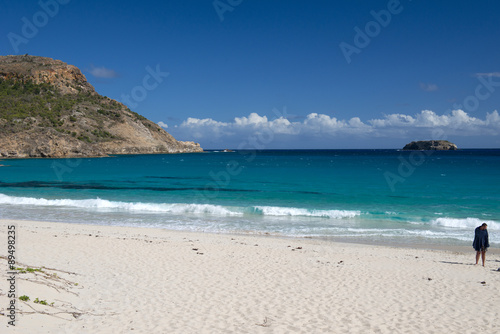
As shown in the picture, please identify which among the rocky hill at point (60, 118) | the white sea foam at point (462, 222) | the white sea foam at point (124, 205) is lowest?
the white sea foam at point (124, 205)

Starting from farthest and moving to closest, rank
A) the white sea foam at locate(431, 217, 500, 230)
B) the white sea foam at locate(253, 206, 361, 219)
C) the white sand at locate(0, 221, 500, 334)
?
the white sea foam at locate(253, 206, 361, 219) < the white sea foam at locate(431, 217, 500, 230) < the white sand at locate(0, 221, 500, 334)

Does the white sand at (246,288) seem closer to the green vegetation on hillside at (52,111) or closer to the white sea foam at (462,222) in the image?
the white sea foam at (462,222)

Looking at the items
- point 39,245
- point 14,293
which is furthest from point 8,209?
point 14,293

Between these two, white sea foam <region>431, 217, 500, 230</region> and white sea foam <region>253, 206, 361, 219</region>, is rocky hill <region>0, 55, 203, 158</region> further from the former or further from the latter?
white sea foam <region>431, 217, 500, 230</region>

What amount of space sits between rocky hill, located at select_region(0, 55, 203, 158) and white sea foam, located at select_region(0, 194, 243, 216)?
70.0 m

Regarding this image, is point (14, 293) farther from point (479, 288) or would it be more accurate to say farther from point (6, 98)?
point (6, 98)

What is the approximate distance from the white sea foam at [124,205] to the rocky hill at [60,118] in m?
70.0

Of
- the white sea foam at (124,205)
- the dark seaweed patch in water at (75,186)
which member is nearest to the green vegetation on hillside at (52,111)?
the dark seaweed patch in water at (75,186)

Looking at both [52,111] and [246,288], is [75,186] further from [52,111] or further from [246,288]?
[52,111]

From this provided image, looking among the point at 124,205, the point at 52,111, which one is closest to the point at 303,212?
the point at 124,205

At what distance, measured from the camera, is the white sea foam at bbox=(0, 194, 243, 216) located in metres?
25.0

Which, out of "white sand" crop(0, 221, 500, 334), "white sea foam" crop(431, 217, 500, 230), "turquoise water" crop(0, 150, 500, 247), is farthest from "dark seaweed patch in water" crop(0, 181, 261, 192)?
"white sand" crop(0, 221, 500, 334)

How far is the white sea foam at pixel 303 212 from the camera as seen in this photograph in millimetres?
23172

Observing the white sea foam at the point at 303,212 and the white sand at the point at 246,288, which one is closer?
the white sand at the point at 246,288
